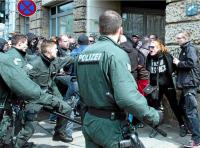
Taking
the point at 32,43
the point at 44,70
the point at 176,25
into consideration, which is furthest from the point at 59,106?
the point at 32,43

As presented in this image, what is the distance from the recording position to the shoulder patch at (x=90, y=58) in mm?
3179

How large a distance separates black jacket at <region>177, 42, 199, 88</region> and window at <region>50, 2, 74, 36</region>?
20.8ft

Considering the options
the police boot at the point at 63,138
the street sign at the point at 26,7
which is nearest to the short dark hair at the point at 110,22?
the police boot at the point at 63,138

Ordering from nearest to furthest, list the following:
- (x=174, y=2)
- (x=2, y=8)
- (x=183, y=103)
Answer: (x=183, y=103)
(x=174, y=2)
(x=2, y=8)

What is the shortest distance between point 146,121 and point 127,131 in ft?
0.70

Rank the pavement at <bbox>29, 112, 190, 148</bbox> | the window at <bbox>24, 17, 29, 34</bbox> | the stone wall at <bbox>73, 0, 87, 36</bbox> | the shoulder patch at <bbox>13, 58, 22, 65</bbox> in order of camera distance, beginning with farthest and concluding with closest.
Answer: the window at <bbox>24, 17, 29, 34</bbox>
the stone wall at <bbox>73, 0, 87, 36</bbox>
the pavement at <bbox>29, 112, 190, 148</bbox>
the shoulder patch at <bbox>13, 58, 22, 65</bbox>

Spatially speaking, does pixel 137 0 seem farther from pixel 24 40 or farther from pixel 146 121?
pixel 146 121

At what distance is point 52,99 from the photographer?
5348 millimetres

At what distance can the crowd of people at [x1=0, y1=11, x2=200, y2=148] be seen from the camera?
312cm

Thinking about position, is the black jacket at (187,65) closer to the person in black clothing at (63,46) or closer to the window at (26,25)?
the person in black clothing at (63,46)

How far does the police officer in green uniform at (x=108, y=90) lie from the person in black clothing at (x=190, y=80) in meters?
2.68

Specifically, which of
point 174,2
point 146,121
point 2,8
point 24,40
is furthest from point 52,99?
point 2,8

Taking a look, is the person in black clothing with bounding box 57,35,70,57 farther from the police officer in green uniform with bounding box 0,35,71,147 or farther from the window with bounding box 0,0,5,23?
the window with bounding box 0,0,5,23

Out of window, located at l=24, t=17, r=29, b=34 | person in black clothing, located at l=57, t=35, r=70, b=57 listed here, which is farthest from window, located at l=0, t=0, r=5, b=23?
person in black clothing, located at l=57, t=35, r=70, b=57
